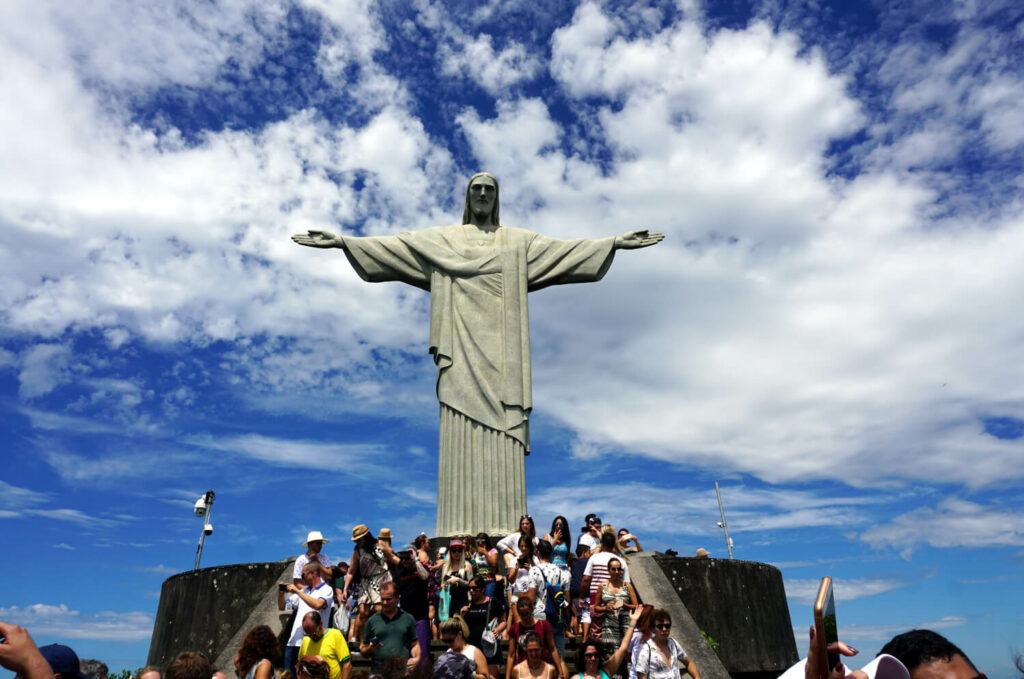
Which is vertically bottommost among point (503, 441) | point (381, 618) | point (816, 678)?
point (816, 678)

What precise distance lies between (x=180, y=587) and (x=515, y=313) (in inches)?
246

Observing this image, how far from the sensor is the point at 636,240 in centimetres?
1283

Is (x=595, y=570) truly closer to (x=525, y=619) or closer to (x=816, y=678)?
(x=525, y=619)

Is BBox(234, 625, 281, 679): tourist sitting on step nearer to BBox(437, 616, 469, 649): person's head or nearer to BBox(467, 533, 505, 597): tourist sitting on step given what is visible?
BBox(437, 616, 469, 649): person's head

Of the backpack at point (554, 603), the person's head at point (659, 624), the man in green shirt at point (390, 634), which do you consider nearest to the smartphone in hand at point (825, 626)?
the person's head at point (659, 624)

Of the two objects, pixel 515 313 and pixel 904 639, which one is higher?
pixel 515 313

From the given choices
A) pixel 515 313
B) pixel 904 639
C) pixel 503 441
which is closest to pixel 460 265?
pixel 515 313

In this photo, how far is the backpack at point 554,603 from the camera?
276 inches

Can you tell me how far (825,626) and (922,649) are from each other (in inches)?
12.2

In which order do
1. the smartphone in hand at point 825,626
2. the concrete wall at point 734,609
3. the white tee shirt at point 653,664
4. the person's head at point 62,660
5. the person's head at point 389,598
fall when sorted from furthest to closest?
the concrete wall at point 734,609 → the person's head at point 389,598 → the white tee shirt at point 653,664 → the person's head at point 62,660 → the smartphone in hand at point 825,626

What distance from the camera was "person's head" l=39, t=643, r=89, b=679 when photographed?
301cm

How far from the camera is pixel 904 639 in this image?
2.06 meters

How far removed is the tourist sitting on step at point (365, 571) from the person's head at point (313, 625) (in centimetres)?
141

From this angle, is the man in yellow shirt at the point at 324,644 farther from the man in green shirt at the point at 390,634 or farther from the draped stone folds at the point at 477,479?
the draped stone folds at the point at 477,479
